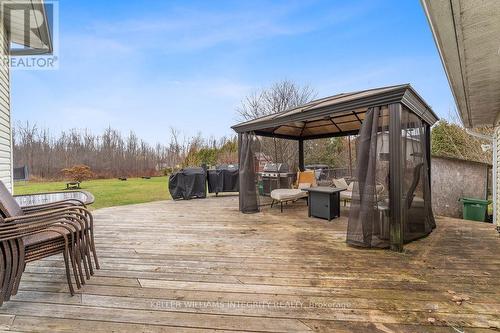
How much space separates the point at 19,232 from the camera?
1800 mm

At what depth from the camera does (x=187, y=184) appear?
8047 mm

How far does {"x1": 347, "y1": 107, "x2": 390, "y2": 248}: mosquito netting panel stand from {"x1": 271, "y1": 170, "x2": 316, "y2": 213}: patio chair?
2.51m

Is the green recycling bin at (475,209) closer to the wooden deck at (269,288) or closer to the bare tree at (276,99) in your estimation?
the wooden deck at (269,288)

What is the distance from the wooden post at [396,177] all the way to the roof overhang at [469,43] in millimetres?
682

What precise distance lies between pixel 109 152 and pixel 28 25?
15.4 metres

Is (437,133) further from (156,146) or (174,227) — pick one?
(156,146)

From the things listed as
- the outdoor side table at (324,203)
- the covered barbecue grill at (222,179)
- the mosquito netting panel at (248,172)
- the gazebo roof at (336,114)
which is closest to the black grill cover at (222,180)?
the covered barbecue grill at (222,179)

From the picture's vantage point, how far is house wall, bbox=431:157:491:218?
5652 millimetres

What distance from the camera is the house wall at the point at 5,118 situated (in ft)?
12.5

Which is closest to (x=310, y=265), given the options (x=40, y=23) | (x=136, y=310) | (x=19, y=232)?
(x=136, y=310)

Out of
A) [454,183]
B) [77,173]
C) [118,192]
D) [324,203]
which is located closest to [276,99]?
[118,192]

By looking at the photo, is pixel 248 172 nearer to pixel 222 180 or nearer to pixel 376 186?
pixel 376 186

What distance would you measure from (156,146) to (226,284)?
1933 cm

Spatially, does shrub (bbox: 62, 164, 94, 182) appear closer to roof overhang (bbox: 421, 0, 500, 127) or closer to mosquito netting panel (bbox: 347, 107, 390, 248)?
mosquito netting panel (bbox: 347, 107, 390, 248)
